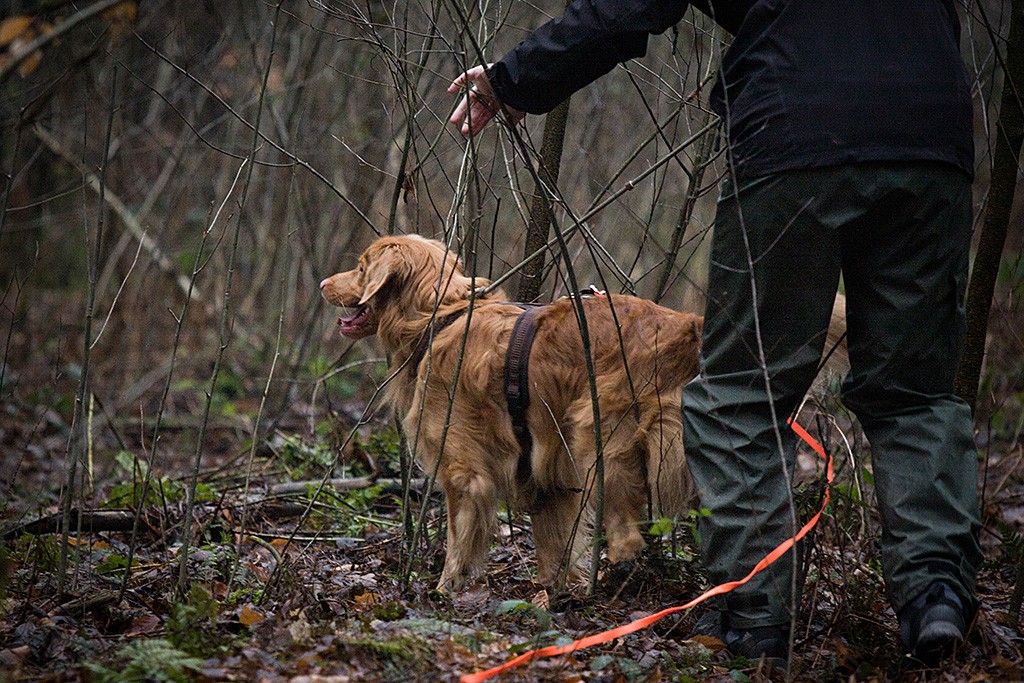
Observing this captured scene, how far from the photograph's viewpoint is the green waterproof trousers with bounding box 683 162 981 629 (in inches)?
111

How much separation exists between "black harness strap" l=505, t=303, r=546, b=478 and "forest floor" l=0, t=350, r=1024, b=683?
2.26ft

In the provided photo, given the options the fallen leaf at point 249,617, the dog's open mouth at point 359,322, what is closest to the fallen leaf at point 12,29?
the fallen leaf at point 249,617

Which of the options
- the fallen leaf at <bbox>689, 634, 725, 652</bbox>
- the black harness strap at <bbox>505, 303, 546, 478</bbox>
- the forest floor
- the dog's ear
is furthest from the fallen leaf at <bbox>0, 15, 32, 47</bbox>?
the dog's ear

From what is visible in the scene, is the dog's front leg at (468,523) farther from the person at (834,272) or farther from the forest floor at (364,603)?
the person at (834,272)

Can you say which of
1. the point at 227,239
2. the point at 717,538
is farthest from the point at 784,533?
the point at 227,239

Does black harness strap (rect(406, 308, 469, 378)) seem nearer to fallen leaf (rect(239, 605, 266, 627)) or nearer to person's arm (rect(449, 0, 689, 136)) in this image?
person's arm (rect(449, 0, 689, 136))

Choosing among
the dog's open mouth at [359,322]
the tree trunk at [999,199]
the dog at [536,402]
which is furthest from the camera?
the dog's open mouth at [359,322]

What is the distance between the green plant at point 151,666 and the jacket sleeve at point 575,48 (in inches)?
80.2

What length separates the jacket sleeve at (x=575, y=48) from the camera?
3.02 meters

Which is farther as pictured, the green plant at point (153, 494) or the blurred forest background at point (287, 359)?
the green plant at point (153, 494)

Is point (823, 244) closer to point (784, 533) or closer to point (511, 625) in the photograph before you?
point (784, 533)

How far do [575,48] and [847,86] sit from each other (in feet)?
2.91

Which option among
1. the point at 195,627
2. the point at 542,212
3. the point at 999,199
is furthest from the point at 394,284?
the point at 999,199

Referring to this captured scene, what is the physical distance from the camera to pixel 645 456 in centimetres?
393
